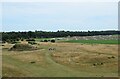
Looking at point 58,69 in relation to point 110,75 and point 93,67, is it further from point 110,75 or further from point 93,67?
point 110,75

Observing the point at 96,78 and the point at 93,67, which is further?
the point at 93,67

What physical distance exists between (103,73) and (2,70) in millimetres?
18012

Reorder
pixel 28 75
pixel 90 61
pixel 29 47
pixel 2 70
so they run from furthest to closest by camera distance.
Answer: pixel 29 47
pixel 90 61
pixel 2 70
pixel 28 75

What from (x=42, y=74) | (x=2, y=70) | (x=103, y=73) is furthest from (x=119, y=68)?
(x=2, y=70)

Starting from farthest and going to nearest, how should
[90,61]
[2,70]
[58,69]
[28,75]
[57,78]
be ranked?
1. [90,61]
2. [58,69]
3. [2,70]
4. [28,75]
5. [57,78]

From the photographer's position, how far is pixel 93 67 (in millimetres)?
59312

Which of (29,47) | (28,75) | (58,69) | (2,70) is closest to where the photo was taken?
(28,75)

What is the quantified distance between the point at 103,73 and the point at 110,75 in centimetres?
269

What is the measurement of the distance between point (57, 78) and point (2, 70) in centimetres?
1203

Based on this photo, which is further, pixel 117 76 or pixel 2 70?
pixel 2 70

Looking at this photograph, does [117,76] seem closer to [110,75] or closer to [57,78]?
[110,75]

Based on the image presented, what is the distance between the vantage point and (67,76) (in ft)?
160

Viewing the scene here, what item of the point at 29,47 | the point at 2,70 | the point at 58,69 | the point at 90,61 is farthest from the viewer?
the point at 29,47

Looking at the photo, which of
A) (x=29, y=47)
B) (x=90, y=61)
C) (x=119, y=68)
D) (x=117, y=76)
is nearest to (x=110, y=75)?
(x=117, y=76)
